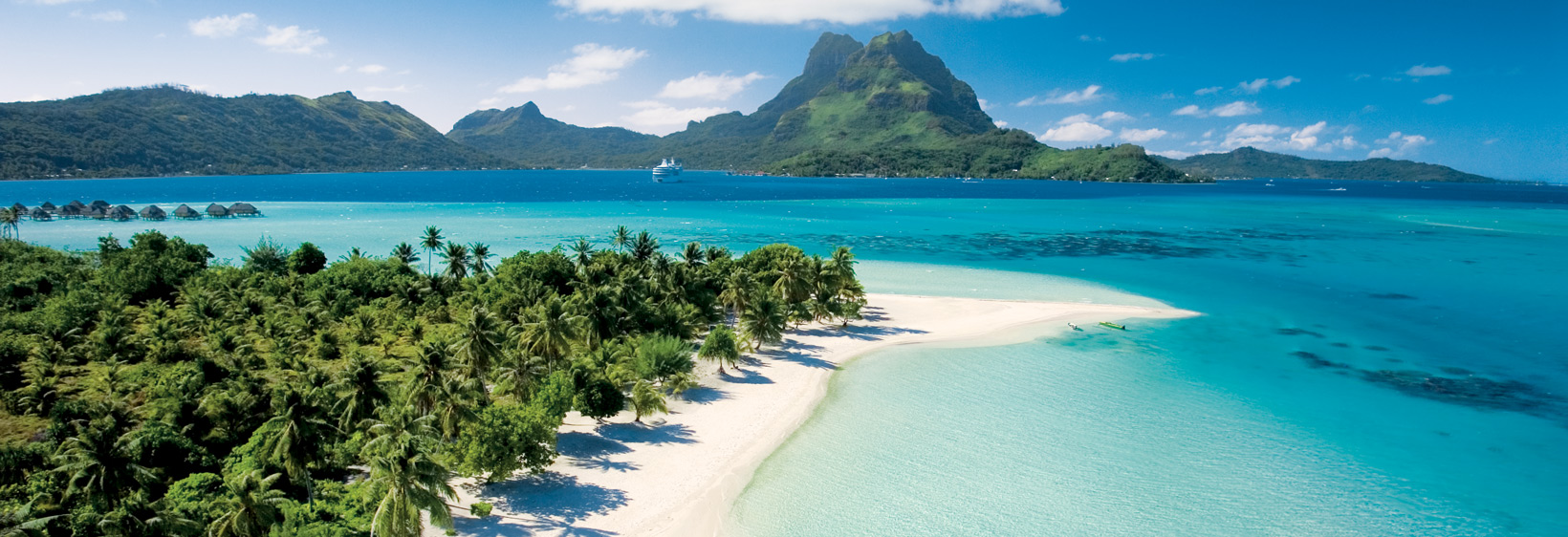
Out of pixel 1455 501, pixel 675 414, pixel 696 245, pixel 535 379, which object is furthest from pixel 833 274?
pixel 1455 501

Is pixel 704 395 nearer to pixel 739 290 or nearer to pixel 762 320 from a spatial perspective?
pixel 762 320

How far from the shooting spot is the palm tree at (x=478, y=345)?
40.4 metres

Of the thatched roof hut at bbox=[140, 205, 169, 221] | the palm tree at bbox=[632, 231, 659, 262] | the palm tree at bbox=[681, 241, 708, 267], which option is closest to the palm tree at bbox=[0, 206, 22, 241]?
the thatched roof hut at bbox=[140, 205, 169, 221]

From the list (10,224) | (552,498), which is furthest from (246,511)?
(10,224)

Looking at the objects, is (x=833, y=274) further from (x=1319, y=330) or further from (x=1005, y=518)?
(x=1319, y=330)

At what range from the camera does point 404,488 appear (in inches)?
1038

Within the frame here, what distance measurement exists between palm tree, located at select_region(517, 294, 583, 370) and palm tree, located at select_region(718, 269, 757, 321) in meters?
20.6

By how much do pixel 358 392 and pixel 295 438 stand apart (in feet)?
13.0

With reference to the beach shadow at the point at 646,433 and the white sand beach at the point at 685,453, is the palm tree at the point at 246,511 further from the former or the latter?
the beach shadow at the point at 646,433

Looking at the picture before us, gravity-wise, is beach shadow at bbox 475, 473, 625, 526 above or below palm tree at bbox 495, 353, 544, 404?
below

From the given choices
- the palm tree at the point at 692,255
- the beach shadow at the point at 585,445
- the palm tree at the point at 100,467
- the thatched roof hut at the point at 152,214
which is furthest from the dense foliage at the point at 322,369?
the thatched roof hut at the point at 152,214

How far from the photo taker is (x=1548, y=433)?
146 feet

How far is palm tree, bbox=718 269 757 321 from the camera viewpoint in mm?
64188

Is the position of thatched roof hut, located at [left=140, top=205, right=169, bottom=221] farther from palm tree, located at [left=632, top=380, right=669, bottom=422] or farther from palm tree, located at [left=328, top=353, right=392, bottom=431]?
palm tree, located at [left=632, top=380, right=669, bottom=422]
